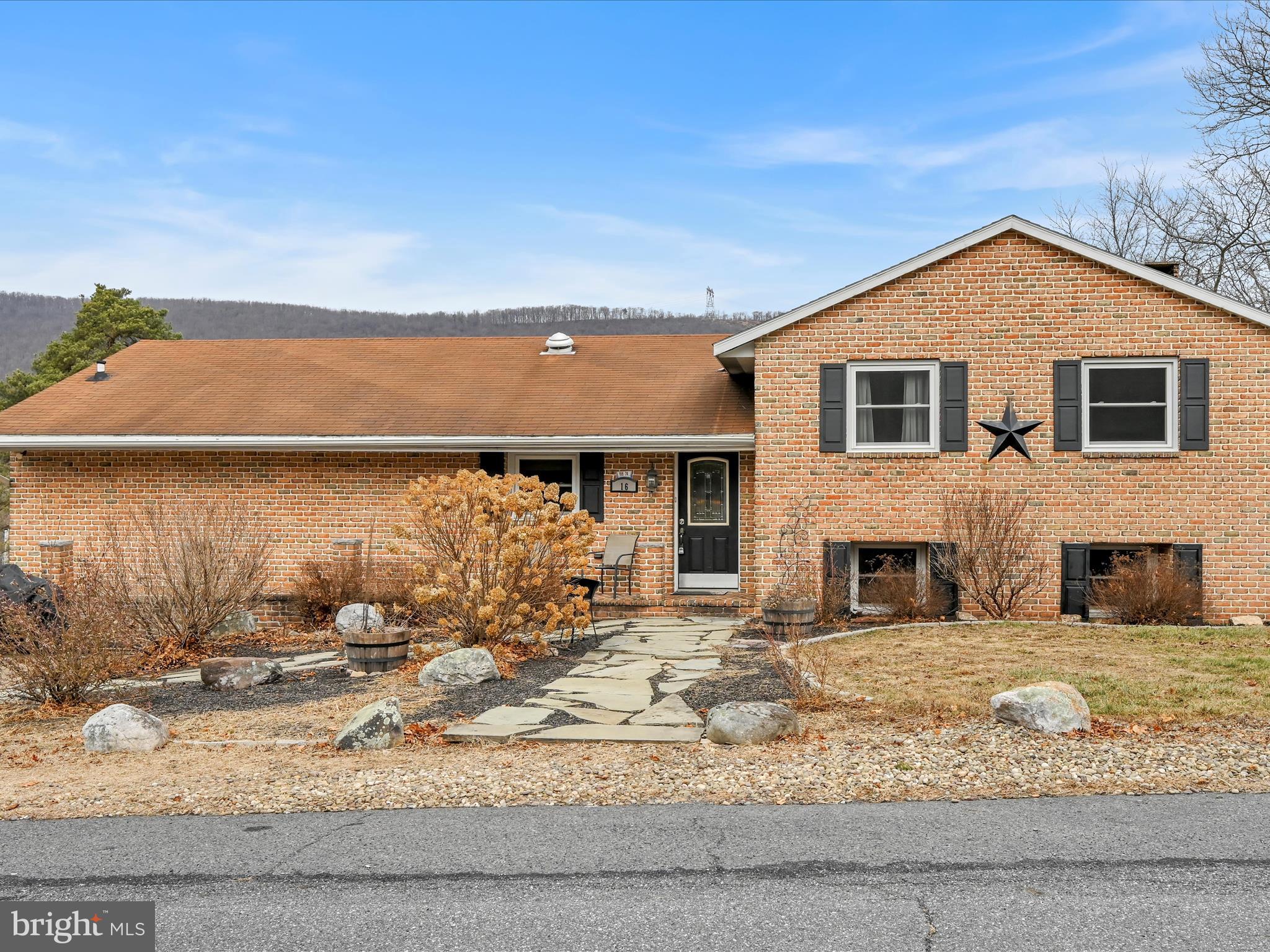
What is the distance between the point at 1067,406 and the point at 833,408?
9.70ft

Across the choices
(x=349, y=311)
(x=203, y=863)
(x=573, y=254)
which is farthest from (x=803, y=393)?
(x=349, y=311)

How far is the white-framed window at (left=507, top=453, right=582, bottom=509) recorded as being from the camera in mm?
15422

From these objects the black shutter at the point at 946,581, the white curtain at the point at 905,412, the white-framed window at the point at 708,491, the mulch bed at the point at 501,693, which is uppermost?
the white curtain at the point at 905,412

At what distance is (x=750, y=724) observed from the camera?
272 inches

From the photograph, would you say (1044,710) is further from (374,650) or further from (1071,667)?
(374,650)

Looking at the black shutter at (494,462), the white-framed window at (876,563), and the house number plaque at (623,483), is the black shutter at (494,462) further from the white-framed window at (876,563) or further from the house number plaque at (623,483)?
the white-framed window at (876,563)

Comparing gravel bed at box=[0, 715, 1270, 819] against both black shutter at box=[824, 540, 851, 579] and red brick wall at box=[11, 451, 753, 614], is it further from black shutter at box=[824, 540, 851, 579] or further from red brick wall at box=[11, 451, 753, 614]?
red brick wall at box=[11, 451, 753, 614]

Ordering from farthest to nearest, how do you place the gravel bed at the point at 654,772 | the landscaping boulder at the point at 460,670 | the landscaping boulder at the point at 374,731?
the landscaping boulder at the point at 460,670, the landscaping boulder at the point at 374,731, the gravel bed at the point at 654,772

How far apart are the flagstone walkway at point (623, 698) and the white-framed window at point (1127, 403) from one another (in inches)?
221

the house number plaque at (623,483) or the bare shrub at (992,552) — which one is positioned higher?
the house number plaque at (623,483)

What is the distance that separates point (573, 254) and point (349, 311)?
3552cm

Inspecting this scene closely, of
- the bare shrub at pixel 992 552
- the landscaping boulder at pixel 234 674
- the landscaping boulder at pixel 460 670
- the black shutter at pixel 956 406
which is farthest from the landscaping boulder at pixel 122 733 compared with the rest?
the black shutter at pixel 956 406

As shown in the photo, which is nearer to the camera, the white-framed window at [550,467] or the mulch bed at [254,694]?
the mulch bed at [254,694]

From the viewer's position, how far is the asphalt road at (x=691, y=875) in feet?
12.9
